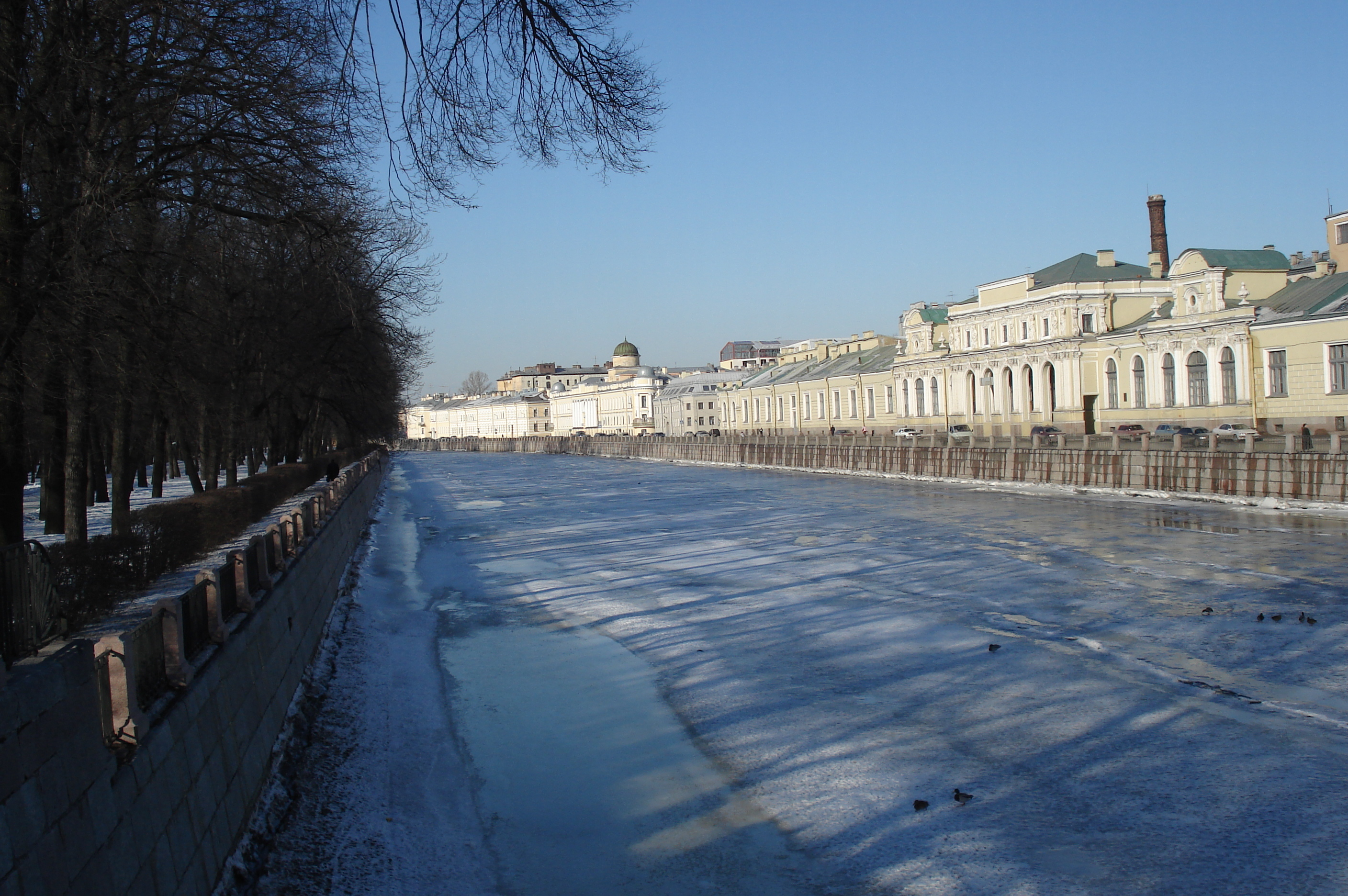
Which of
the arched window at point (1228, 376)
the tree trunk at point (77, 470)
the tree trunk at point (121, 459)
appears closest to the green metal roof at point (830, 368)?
the arched window at point (1228, 376)

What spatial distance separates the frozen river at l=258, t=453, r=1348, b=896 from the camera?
708cm

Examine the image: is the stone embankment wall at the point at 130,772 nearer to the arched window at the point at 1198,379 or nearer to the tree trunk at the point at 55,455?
the tree trunk at the point at 55,455

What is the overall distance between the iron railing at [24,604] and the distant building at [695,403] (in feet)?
391

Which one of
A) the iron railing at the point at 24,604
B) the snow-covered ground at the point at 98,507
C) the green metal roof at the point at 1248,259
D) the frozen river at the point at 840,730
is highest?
the green metal roof at the point at 1248,259

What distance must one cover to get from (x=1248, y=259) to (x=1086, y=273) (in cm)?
1011

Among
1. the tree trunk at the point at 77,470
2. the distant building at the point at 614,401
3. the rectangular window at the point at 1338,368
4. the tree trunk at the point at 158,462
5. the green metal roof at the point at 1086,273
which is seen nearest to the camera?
the tree trunk at the point at 77,470

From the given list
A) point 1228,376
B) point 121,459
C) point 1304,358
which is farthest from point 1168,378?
point 121,459

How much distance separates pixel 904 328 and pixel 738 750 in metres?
76.1

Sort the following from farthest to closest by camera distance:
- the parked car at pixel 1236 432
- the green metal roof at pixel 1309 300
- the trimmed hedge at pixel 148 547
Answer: the green metal roof at pixel 1309 300 < the parked car at pixel 1236 432 < the trimmed hedge at pixel 148 547

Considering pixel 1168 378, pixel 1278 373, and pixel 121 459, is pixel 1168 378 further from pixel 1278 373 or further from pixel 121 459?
pixel 121 459

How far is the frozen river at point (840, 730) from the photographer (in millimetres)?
7078

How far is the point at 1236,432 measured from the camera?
41.9 metres

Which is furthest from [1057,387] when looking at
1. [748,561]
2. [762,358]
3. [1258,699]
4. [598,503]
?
[762,358]

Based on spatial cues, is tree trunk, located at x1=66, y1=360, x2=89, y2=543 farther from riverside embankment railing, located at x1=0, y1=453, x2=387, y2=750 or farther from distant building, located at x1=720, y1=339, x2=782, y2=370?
distant building, located at x1=720, y1=339, x2=782, y2=370
